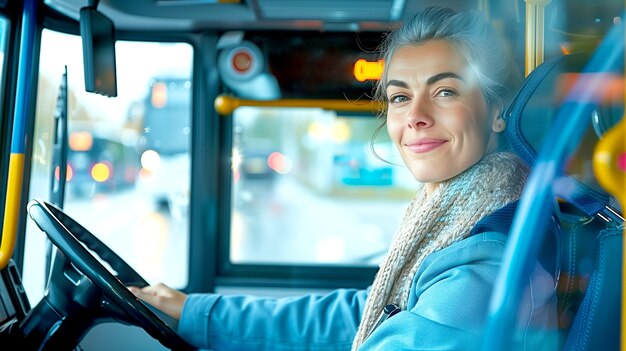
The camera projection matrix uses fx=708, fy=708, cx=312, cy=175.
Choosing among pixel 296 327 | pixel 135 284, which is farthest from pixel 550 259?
pixel 135 284

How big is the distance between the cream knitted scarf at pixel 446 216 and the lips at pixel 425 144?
0.24ft

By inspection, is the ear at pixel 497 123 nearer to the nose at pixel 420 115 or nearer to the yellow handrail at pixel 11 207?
the nose at pixel 420 115

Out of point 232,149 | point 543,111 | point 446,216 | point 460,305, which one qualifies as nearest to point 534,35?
point 543,111

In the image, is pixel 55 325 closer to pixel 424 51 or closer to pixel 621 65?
pixel 424 51

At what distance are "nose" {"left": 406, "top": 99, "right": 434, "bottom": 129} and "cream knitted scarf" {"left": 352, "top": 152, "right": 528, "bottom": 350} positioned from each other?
0.12 m

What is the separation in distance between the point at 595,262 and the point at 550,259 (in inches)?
2.9

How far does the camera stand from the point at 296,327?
186cm

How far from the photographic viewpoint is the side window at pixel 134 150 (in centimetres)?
221

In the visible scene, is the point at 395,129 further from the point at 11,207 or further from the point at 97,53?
the point at 11,207

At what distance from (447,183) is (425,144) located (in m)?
0.09

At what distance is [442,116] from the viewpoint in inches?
52.8

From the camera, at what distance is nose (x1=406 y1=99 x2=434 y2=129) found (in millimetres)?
1349

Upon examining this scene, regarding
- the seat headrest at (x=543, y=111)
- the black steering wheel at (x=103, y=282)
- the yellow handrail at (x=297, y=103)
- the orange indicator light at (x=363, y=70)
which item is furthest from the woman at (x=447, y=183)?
the yellow handrail at (x=297, y=103)

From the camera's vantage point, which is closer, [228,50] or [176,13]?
[176,13]
